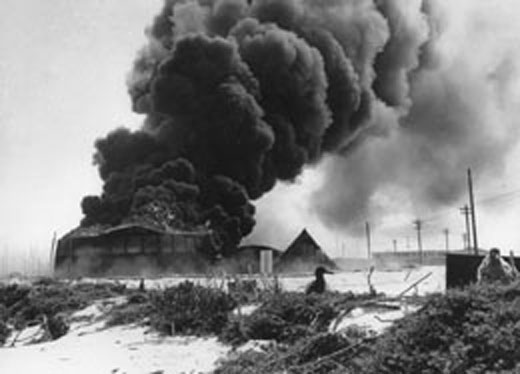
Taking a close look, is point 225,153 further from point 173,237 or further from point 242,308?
point 242,308

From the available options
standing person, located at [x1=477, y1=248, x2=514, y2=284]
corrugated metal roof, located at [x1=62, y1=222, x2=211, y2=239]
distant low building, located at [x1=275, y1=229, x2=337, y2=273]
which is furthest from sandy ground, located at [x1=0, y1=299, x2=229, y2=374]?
distant low building, located at [x1=275, y1=229, x2=337, y2=273]

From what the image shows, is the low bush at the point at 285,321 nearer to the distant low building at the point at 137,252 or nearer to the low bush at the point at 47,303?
the low bush at the point at 47,303

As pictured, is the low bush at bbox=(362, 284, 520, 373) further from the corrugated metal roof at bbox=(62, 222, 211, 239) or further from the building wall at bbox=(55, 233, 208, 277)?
the building wall at bbox=(55, 233, 208, 277)

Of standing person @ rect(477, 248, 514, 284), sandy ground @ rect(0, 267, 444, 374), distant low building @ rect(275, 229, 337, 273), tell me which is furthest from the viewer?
distant low building @ rect(275, 229, 337, 273)

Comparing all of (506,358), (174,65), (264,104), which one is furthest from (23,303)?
(264,104)

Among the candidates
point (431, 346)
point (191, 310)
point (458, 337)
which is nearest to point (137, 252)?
point (191, 310)

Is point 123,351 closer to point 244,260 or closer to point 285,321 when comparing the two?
point 285,321

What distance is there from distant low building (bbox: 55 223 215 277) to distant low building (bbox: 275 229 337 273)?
6665 mm

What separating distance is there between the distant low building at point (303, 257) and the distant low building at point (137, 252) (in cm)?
667

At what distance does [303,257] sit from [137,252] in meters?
12.9

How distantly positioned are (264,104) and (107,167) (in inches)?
578

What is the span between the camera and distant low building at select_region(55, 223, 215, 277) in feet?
147

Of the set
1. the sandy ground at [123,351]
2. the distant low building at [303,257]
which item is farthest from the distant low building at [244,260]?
the sandy ground at [123,351]

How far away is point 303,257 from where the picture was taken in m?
50.0
